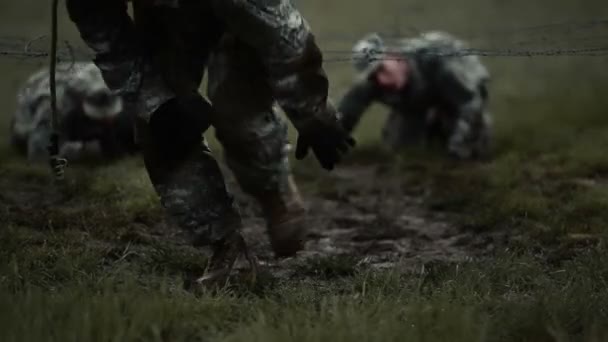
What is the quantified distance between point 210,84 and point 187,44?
275 millimetres

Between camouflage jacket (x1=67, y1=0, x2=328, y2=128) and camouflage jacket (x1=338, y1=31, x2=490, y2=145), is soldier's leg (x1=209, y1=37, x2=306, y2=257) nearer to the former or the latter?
camouflage jacket (x1=67, y1=0, x2=328, y2=128)

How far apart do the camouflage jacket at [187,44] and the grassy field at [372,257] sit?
0.67m

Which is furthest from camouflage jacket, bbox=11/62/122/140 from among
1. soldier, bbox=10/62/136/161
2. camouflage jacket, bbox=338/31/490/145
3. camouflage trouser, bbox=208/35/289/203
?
camouflage trouser, bbox=208/35/289/203

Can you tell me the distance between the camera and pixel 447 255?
13.3ft

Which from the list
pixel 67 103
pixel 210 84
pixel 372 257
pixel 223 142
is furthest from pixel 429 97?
pixel 210 84

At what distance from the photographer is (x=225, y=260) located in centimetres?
329

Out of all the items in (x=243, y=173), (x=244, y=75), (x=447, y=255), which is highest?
(x=244, y=75)

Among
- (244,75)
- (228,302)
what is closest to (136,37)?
(244,75)

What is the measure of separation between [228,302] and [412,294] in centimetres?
62

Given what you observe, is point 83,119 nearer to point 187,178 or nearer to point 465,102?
point 465,102

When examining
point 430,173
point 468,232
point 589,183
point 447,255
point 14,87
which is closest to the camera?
point 447,255

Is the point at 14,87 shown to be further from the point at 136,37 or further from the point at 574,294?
the point at 574,294

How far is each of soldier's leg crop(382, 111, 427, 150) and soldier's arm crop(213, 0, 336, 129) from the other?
3.70 metres

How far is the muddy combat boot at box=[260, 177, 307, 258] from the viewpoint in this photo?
3.55 metres
